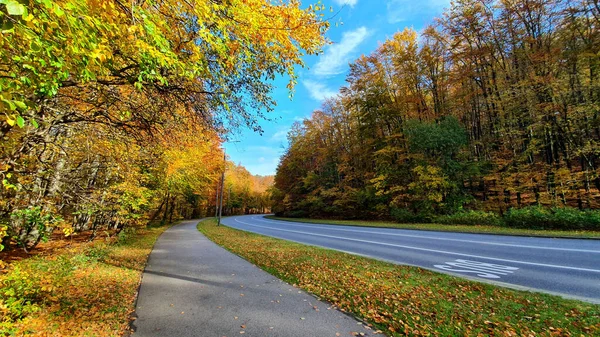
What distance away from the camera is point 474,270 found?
21.7 ft

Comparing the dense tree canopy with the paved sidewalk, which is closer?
the dense tree canopy

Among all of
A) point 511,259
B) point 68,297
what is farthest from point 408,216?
point 68,297

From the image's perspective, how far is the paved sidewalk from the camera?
3615 millimetres

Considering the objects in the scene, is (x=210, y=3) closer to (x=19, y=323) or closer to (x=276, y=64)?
(x=276, y=64)

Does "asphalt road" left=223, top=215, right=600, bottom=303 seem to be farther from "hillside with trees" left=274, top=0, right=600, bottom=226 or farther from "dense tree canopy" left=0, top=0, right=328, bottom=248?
"hillside with trees" left=274, top=0, right=600, bottom=226

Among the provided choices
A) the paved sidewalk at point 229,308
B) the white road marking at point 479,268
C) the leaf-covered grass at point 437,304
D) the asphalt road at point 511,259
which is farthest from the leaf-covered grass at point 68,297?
the white road marking at point 479,268

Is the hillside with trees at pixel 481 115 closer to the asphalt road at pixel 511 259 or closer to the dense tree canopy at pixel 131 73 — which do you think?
the asphalt road at pixel 511 259

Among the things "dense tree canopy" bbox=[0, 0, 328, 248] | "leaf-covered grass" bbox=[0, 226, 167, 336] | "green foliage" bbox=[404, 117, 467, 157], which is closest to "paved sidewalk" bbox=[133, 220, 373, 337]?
"leaf-covered grass" bbox=[0, 226, 167, 336]

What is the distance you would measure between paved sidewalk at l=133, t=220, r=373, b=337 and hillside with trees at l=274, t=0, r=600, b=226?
16.6m

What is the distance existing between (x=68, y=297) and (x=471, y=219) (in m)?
18.7

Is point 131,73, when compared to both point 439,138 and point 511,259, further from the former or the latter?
point 439,138

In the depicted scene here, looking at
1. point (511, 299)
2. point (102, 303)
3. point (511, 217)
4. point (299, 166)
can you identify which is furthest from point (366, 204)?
point (102, 303)

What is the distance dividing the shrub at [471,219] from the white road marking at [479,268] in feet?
32.1

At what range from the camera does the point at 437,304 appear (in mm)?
4355
